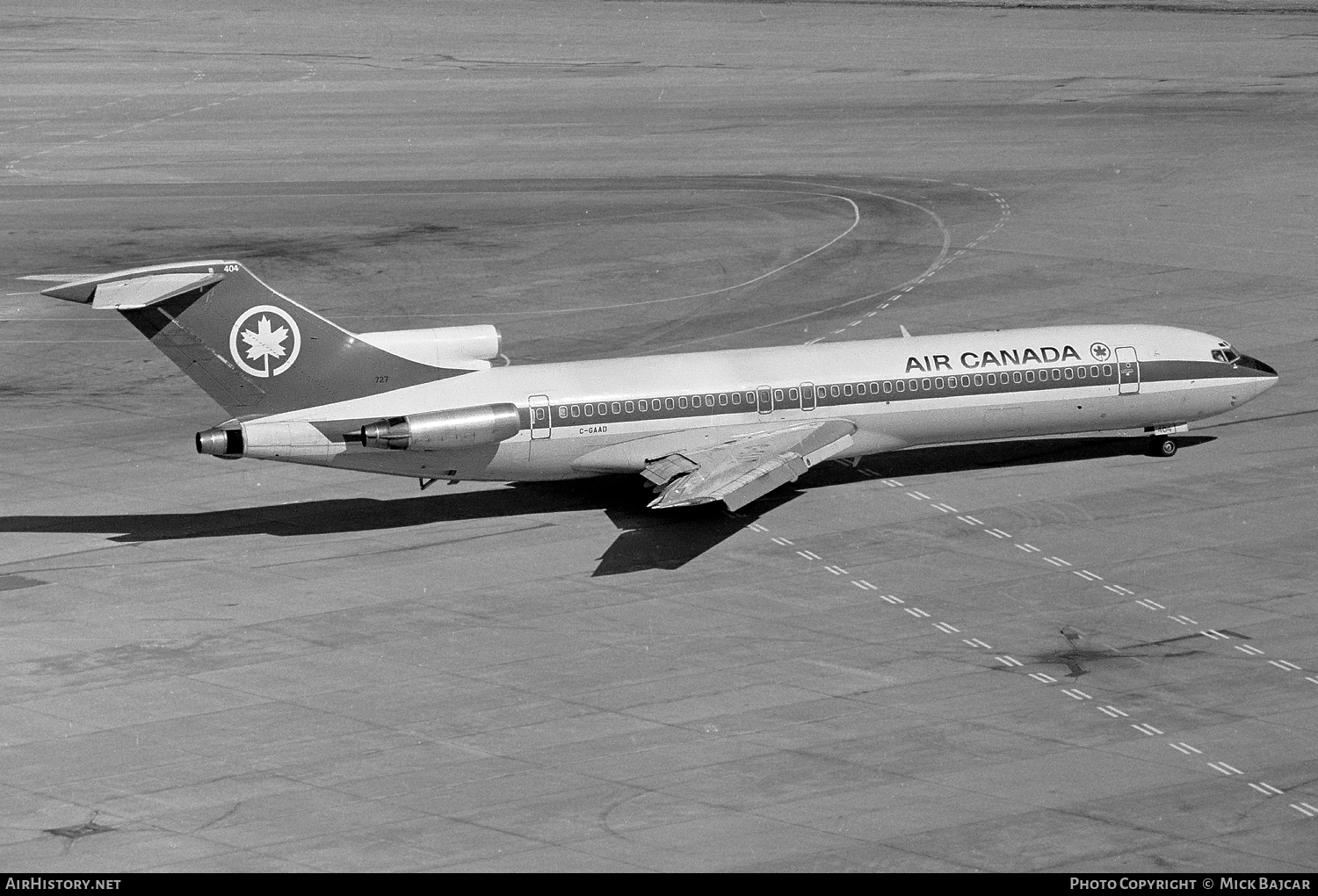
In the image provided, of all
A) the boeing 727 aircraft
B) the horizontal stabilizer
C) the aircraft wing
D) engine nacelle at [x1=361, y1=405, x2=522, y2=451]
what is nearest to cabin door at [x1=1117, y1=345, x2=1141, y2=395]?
the boeing 727 aircraft

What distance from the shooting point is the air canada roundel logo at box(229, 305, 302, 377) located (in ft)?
139

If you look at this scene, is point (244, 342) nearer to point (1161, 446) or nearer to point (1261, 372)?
point (1161, 446)

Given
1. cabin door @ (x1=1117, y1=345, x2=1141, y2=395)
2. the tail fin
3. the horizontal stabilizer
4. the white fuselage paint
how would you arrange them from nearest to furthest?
the horizontal stabilizer, the tail fin, the white fuselage paint, cabin door @ (x1=1117, y1=345, x2=1141, y2=395)

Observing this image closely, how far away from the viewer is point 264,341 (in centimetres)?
4244

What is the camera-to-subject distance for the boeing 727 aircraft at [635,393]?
4206 centimetres

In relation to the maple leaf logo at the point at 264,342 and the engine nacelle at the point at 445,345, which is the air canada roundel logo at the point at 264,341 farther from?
the engine nacelle at the point at 445,345

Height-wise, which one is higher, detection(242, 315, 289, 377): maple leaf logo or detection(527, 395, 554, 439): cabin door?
detection(242, 315, 289, 377): maple leaf logo

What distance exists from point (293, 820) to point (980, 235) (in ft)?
171

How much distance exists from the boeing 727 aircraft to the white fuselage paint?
47 mm

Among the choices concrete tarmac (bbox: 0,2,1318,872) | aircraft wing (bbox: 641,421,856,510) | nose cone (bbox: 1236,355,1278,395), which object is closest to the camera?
concrete tarmac (bbox: 0,2,1318,872)

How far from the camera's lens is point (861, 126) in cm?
10006

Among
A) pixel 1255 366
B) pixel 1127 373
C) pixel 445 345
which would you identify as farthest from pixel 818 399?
pixel 1255 366

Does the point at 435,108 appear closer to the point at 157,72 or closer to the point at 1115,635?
the point at 157,72

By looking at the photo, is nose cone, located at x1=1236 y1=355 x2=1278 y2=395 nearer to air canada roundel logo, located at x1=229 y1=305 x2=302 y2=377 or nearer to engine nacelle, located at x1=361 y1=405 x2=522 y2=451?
engine nacelle, located at x1=361 y1=405 x2=522 y2=451
